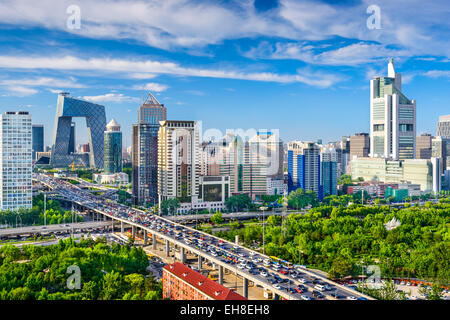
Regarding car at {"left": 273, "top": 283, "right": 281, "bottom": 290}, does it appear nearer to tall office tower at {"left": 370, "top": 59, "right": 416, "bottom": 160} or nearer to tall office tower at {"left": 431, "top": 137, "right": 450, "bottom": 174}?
tall office tower at {"left": 370, "top": 59, "right": 416, "bottom": 160}

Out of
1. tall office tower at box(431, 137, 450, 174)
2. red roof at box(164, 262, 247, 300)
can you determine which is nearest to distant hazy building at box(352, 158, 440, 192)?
tall office tower at box(431, 137, 450, 174)

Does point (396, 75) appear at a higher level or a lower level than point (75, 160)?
higher

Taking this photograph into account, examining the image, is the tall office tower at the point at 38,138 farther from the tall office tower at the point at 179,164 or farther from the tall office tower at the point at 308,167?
the tall office tower at the point at 308,167

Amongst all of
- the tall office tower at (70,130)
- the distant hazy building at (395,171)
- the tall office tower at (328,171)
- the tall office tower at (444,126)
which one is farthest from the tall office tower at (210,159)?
the tall office tower at (444,126)

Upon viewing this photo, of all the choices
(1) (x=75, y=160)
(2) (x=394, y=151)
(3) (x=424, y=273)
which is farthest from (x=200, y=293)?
(1) (x=75, y=160)

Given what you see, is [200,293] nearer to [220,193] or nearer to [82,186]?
[220,193]

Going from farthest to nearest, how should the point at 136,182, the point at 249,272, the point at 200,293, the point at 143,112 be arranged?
1. the point at 143,112
2. the point at 136,182
3. the point at 249,272
4. the point at 200,293
